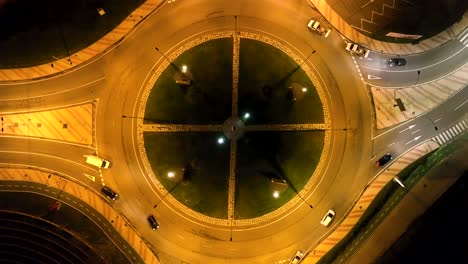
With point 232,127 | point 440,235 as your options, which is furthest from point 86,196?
point 440,235

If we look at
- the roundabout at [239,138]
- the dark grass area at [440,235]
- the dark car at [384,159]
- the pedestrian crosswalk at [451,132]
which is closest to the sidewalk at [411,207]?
the dark grass area at [440,235]

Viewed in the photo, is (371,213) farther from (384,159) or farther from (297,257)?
(297,257)

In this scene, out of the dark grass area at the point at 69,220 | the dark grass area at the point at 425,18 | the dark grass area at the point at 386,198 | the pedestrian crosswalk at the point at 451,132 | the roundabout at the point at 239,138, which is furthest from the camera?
the dark grass area at the point at 425,18

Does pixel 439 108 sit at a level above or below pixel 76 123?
below

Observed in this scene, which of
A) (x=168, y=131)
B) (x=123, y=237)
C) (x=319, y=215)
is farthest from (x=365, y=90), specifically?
(x=123, y=237)

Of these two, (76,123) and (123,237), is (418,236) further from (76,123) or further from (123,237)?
(76,123)

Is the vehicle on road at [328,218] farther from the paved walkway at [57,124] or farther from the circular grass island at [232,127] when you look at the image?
the paved walkway at [57,124]

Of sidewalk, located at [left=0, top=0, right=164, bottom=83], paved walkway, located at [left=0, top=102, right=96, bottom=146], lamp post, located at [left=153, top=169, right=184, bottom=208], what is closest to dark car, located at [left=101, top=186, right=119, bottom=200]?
lamp post, located at [left=153, top=169, right=184, bottom=208]
